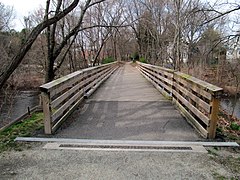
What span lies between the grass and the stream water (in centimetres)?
913

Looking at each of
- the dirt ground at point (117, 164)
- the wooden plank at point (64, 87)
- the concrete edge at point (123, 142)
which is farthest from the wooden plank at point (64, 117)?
the dirt ground at point (117, 164)

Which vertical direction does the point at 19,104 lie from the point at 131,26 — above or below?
below

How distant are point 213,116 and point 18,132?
10.9 feet

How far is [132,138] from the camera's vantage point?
153 inches

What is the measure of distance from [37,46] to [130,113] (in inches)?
761

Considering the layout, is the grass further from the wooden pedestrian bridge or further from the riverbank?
the wooden pedestrian bridge

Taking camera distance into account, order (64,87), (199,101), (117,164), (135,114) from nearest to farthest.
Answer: (117,164)
(199,101)
(64,87)
(135,114)

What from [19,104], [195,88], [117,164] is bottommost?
[19,104]

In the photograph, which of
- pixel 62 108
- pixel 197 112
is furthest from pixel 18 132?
pixel 197 112

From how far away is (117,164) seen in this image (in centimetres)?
294

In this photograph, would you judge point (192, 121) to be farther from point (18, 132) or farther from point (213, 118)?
point (18, 132)

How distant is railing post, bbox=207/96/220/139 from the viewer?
3.65m

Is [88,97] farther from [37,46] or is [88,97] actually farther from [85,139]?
[37,46]

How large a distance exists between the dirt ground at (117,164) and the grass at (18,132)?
25cm
